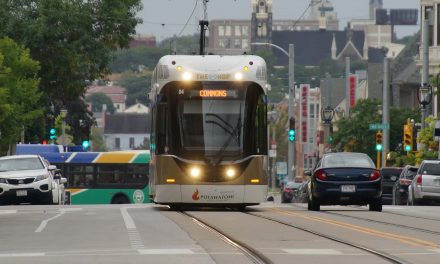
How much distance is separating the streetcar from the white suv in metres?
11.0

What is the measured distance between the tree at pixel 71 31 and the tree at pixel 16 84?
1967 mm

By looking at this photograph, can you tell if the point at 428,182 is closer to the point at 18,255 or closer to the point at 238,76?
the point at 238,76

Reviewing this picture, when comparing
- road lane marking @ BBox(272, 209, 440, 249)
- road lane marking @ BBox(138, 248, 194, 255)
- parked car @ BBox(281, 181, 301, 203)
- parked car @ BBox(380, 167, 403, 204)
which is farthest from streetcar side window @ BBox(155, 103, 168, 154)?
parked car @ BBox(281, 181, 301, 203)

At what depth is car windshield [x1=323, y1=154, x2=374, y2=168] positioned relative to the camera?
36.1m

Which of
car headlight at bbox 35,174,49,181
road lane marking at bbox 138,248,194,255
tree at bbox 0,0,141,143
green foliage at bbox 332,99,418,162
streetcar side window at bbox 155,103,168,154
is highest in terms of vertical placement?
tree at bbox 0,0,141,143

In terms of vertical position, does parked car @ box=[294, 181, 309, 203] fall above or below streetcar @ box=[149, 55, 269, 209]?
below

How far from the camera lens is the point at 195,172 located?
33.0m

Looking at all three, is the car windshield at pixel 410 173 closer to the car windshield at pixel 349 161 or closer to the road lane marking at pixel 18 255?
the car windshield at pixel 349 161

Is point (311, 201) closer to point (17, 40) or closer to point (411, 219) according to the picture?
point (411, 219)

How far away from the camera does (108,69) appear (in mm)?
68375

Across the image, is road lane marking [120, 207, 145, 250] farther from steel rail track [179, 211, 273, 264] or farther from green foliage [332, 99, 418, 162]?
green foliage [332, 99, 418, 162]

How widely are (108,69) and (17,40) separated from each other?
432cm

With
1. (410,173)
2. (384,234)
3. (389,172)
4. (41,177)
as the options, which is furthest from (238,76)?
(389,172)

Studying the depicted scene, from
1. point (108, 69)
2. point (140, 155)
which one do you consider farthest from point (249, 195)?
point (108, 69)
